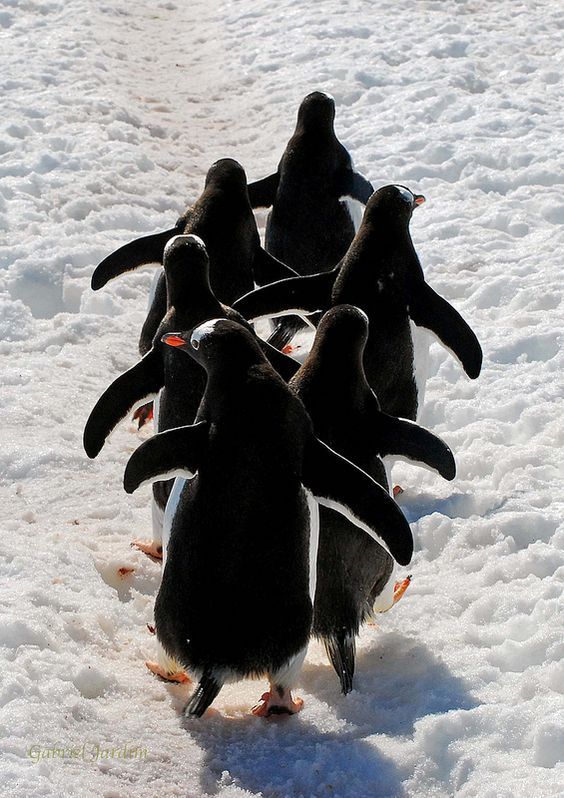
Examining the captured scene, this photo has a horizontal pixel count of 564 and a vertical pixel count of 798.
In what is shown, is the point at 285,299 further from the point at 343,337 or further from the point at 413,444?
the point at 413,444

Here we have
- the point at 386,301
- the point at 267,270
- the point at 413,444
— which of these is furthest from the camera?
the point at 267,270

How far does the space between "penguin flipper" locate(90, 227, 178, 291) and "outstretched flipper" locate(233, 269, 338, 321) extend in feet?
2.75

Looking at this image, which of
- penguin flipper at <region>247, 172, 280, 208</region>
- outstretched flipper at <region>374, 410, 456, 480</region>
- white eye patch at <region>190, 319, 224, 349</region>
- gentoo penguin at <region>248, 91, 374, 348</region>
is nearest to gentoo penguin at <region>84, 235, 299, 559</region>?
white eye patch at <region>190, 319, 224, 349</region>

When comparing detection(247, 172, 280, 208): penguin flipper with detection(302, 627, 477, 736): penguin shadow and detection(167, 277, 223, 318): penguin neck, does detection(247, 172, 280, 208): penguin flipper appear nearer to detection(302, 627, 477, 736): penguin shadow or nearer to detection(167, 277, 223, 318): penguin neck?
detection(167, 277, 223, 318): penguin neck

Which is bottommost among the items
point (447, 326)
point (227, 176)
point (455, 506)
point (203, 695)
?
point (455, 506)

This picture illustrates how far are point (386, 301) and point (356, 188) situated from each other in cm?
173

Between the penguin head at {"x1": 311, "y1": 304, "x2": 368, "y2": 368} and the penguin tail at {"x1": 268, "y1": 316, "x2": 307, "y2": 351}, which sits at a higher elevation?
the penguin head at {"x1": 311, "y1": 304, "x2": 368, "y2": 368}

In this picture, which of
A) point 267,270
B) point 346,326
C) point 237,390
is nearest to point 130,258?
point 267,270

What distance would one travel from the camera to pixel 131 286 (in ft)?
20.8

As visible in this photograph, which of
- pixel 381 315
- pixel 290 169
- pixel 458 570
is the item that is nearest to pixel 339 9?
pixel 290 169

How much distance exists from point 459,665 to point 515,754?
496 millimetres

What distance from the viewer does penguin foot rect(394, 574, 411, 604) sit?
4.04 m

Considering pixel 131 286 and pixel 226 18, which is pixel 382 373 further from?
pixel 226 18

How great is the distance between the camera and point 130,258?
209 inches
